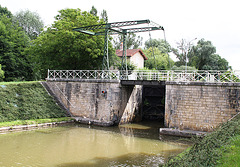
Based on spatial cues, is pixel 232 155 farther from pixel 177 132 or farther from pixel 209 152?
pixel 177 132

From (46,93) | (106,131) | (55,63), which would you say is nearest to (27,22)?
(55,63)

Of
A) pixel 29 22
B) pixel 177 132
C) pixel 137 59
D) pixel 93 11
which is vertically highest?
pixel 93 11

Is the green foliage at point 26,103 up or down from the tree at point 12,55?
down

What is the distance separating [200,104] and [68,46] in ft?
44.7

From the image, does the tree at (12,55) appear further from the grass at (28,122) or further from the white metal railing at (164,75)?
the grass at (28,122)

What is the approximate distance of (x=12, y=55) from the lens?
1101 inches

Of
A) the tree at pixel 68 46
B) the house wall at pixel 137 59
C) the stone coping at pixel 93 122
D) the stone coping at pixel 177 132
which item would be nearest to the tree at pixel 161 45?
the house wall at pixel 137 59

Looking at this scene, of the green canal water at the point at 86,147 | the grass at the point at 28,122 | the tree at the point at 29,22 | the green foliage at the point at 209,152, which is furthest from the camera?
the tree at the point at 29,22

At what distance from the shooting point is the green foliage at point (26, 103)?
16.0 m

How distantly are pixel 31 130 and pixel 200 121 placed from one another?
1101cm

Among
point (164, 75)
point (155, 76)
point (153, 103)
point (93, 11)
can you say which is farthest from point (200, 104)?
point (93, 11)

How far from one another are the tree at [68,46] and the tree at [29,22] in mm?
19833

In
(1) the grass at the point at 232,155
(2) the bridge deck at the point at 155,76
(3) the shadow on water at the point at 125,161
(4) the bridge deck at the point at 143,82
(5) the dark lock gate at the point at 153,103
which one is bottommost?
(3) the shadow on water at the point at 125,161

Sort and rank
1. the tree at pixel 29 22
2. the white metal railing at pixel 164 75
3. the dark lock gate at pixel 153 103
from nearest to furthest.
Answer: the white metal railing at pixel 164 75, the dark lock gate at pixel 153 103, the tree at pixel 29 22
